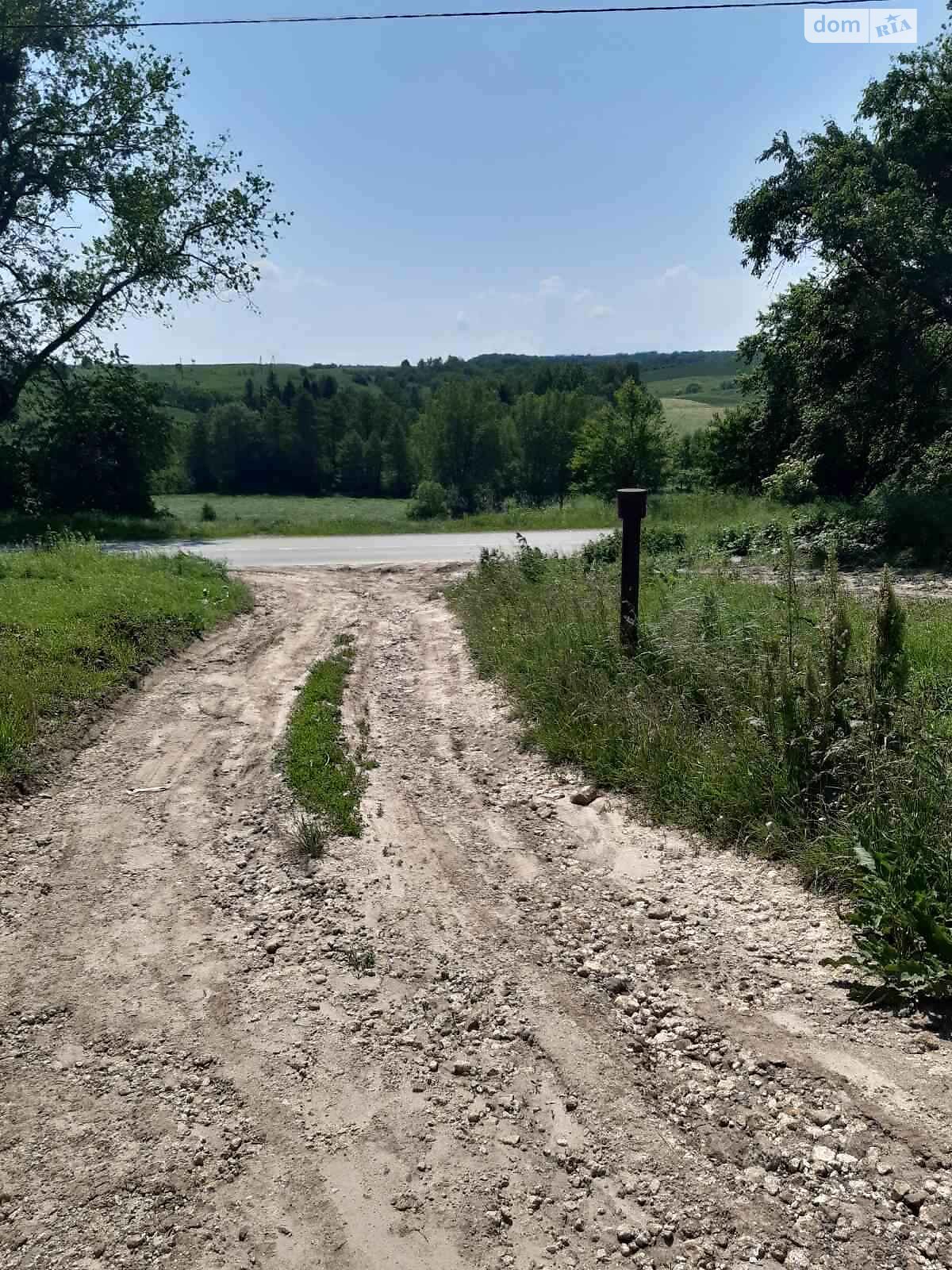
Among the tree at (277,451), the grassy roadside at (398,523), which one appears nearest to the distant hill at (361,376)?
the tree at (277,451)

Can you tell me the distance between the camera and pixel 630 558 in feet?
22.0

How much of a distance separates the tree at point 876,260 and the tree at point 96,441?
17629 mm

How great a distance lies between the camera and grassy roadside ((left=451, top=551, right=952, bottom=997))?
3.63 metres

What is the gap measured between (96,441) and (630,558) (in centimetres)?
2315

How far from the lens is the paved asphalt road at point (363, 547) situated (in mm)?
17391

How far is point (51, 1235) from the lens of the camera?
2.55 m

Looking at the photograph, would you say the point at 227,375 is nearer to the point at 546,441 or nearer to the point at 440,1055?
the point at 546,441

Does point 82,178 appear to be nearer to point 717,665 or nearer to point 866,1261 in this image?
point 717,665

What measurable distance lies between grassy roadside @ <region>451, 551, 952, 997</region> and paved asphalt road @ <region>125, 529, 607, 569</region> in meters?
9.37

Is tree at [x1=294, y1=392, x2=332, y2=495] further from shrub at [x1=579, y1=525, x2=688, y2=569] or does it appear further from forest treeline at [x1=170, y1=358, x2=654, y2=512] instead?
shrub at [x1=579, y1=525, x2=688, y2=569]

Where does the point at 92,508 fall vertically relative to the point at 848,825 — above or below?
above

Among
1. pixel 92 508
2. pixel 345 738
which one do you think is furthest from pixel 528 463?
pixel 345 738

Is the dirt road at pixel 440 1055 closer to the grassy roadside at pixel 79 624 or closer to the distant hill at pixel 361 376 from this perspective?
the grassy roadside at pixel 79 624

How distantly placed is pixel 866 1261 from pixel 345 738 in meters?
4.83
